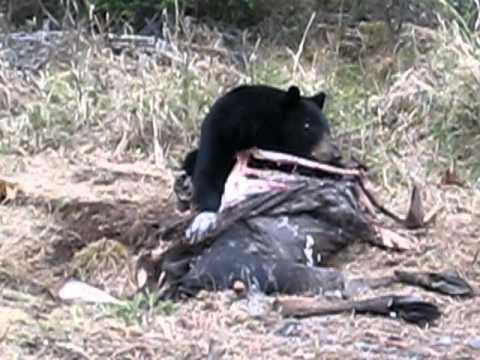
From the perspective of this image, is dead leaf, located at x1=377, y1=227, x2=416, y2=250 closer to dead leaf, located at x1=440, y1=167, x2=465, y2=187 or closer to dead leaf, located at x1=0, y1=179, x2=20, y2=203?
dead leaf, located at x1=440, y1=167, x2=465, y2=187

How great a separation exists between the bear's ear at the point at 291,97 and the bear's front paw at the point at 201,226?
683mm

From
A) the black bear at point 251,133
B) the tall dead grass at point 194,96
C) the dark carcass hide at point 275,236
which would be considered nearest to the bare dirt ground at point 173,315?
the dark carcass hide at point 275,236

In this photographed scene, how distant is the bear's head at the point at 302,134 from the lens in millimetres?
5543

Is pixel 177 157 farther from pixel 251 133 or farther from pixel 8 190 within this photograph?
→ pixel 251 133

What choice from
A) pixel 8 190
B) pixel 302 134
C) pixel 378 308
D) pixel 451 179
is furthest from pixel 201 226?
pixel 451 179

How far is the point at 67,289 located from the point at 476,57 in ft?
11.1

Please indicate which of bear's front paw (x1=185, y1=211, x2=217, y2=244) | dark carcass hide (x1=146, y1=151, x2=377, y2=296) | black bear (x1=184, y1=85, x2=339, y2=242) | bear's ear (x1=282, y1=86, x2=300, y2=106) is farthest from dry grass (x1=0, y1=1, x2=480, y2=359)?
bear's ear (x1=282, y1=86, x2=300, y2=106)

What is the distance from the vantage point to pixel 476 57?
24.2ft

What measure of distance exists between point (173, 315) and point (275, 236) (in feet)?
2.15

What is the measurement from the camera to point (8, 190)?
6113 millimetres

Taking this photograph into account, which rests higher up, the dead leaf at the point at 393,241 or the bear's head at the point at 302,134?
the bear's head at the point at 302,134

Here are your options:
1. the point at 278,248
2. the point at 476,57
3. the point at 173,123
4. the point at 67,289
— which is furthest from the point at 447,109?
the point at 67,289

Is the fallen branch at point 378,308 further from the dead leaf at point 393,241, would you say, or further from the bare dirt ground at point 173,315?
the dead leaf at point 393,241

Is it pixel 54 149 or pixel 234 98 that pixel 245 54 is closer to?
pixel 54 149
